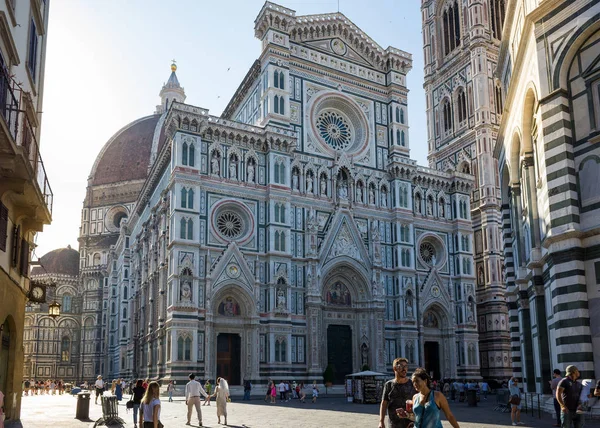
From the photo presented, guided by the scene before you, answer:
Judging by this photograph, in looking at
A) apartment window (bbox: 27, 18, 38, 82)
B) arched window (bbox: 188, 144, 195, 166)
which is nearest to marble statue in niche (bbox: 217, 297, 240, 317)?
arched window (bbox: 188, 144, 195, 166)

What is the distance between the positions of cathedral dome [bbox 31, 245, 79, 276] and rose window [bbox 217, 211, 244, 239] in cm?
4956

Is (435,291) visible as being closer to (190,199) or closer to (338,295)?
(338,295)

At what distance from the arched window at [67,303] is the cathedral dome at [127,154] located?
1489 cm

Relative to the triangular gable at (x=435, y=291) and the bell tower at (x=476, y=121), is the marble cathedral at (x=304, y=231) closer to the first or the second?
the triangular gable at (x=435, y=291)

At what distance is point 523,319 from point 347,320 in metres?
23.4

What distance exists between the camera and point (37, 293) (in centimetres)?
2073

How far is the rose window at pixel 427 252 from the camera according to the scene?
5138 centimetres

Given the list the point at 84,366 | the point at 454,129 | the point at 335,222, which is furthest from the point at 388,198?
the point at 84,366

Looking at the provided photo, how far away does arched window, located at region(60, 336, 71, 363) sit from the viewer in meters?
77.4

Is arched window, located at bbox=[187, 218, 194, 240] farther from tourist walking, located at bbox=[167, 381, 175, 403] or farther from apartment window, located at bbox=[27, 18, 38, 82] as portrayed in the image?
apartment window, located at bbox=[27, 18, 38, 82]

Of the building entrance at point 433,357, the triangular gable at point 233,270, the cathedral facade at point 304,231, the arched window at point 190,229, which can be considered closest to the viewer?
the arched window at point 190,229

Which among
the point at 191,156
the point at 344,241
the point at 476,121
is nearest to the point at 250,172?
the point at 191,156

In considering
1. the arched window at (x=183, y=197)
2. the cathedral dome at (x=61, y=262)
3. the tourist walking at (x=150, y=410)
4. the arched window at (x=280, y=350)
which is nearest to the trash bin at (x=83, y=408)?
the tourist walking at (x=150, y=410)

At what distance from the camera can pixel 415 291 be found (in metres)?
48.8
